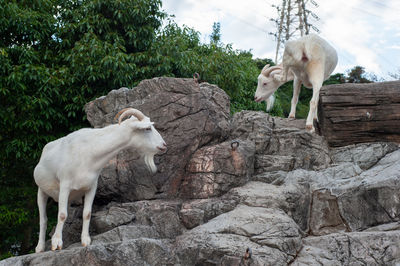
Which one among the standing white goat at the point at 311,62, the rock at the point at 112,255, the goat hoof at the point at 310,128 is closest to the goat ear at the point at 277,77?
the standing white goat at the point at 311,62

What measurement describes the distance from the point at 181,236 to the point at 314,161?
9.70ft

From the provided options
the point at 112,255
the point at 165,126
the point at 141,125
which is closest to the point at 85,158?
the point at 141,125

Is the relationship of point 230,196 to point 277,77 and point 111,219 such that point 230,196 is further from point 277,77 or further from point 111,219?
point 277,77

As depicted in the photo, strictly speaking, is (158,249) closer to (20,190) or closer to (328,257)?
(328,257)

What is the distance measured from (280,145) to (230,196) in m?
1.75

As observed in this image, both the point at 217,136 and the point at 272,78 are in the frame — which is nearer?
the point at 217,136

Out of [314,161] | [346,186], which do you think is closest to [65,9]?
[314,161]

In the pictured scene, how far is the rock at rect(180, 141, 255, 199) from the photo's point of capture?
22.5 feet

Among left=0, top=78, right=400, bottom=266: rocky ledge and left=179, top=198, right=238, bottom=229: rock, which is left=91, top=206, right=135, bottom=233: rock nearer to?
left=0, top=78, right=400, bottom=266: rocky ledge

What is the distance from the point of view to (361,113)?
25.1 feet

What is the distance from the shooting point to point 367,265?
5.48 metres

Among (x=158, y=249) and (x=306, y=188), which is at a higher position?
(x=306, y=188)

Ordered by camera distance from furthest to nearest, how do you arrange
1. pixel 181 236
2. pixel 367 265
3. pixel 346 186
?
pixel 346 186
pixel 181 236
pixel 367 265

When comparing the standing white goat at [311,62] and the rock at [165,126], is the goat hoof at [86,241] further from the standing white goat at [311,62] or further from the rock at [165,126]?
the standing white goat at [311,62]
